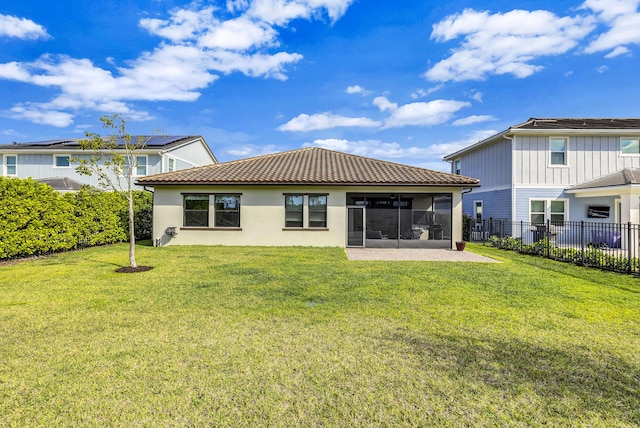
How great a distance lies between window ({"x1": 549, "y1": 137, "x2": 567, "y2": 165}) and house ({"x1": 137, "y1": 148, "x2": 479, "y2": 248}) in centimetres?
575

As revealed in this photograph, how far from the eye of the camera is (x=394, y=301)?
228 inches

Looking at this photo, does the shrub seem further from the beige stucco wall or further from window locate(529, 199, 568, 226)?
window locate(529, 199, 568, 226)

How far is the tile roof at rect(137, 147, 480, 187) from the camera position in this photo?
13.7m

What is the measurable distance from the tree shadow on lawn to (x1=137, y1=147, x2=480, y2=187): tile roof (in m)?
10.1

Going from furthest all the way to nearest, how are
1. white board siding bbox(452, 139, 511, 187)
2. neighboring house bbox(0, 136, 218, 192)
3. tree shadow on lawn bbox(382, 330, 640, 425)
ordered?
1. neighboring house bbox(0, 136, 218, 192)
2. white board siding bbox(452, 139, 511, 187)
3. tree shadow on lawn bbox(382, 330, 640, 425)

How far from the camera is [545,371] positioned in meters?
3.30

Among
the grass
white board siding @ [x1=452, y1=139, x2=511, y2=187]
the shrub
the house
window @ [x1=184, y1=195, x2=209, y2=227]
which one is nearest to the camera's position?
the grass

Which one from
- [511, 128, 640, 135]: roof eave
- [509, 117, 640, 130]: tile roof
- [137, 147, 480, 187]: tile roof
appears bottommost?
[137, 147, 480, 187]: tile roof

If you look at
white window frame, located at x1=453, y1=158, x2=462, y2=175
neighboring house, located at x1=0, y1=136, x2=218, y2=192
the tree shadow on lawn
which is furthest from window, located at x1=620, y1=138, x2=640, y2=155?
neighboring house, located at x1=0, y1=136, x2=218, y2=192

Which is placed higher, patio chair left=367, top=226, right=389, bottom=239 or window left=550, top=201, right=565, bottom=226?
window left=550, top=201, right=565, bottom=226

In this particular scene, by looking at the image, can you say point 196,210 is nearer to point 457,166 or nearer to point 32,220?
point 32,220

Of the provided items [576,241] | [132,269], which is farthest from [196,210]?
[576,241]

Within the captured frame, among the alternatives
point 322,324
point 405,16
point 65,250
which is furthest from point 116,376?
Result: point 405,16

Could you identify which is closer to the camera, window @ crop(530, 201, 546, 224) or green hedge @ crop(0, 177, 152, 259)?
green hedge @ crop(0, 177, 152, 259)
